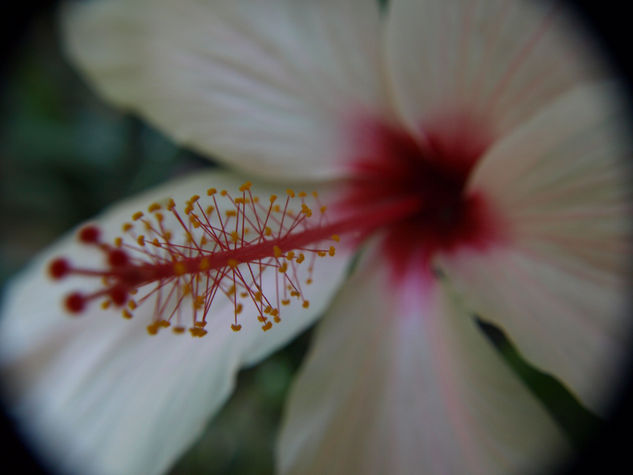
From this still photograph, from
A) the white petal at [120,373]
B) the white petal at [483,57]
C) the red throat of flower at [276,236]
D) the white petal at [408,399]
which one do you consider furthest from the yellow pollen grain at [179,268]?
the white petal at [483,57]

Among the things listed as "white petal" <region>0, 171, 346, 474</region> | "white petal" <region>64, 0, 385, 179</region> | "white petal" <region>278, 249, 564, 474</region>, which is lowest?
"white petal" <region>278, 249, 564, 474</region>

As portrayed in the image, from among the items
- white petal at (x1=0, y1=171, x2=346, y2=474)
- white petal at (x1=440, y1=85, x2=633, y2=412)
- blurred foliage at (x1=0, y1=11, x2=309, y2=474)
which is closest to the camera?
white petal at (x1=440, y1=85, x2=633, y2=412)

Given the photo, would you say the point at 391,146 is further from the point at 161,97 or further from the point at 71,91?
the point at 71,91

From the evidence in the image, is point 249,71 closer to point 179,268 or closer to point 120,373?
point 179,268

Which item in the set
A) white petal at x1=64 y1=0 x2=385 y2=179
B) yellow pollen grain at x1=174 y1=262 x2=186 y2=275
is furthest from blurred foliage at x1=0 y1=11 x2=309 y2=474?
yellow pollen grain at x1=174 y1=262 x2=186 y2=275

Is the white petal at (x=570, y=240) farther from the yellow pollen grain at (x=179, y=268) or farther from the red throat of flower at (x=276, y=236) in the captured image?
the yellow pollen grain at (x=179, y=268)

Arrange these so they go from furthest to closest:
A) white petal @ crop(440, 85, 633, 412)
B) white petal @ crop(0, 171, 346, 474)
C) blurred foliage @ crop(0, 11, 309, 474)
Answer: blurred foliage @ crop(0, 11, 309, 474) < white petal @ crop(0, 171, 346, 474) < white petal @ crop(440, 85, 633, 412)

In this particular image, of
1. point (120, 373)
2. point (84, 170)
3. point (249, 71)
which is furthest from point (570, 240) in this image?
point (84, 170)

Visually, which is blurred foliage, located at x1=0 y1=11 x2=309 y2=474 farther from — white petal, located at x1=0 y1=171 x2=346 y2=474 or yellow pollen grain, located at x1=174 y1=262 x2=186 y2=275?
yellow pollen grain, located at x1=174 y1=262 x2=186 y2=275
